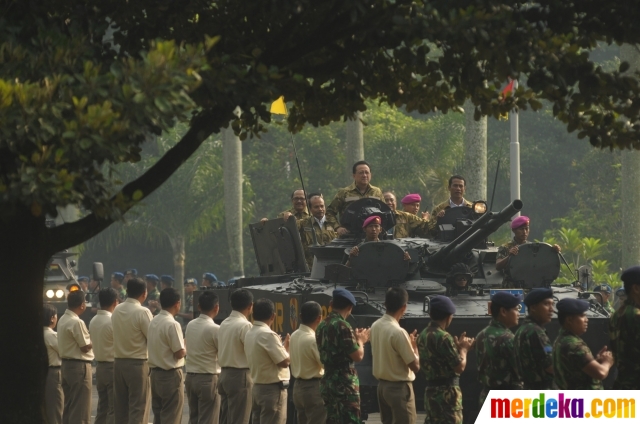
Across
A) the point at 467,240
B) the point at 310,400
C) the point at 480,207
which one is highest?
the point at 480,207

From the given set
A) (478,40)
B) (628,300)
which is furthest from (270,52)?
(628,300)

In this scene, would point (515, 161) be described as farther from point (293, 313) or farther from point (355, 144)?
point (293, 313)

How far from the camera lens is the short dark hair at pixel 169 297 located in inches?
552

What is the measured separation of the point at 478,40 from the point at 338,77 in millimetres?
1664

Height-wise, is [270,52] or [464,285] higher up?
[270,52]

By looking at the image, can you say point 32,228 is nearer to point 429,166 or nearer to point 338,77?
point 338,77

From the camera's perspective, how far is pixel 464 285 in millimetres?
14906

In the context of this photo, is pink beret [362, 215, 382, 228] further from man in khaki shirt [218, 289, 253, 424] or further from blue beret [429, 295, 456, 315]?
blue beret [429, 295, 456, 315]

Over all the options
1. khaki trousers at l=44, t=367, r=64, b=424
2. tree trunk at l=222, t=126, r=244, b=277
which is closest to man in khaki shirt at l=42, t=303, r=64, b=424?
khaki trousers at l=44, t=367, r=64, b=424

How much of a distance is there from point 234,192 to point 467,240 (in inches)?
643

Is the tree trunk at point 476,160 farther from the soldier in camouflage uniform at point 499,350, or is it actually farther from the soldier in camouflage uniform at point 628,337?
the soldier in camouflage uniform at point 628,337

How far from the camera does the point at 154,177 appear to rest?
950 centimetres

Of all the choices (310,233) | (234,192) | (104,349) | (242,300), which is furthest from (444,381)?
(234,192)

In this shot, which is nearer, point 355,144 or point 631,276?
point 631,276
